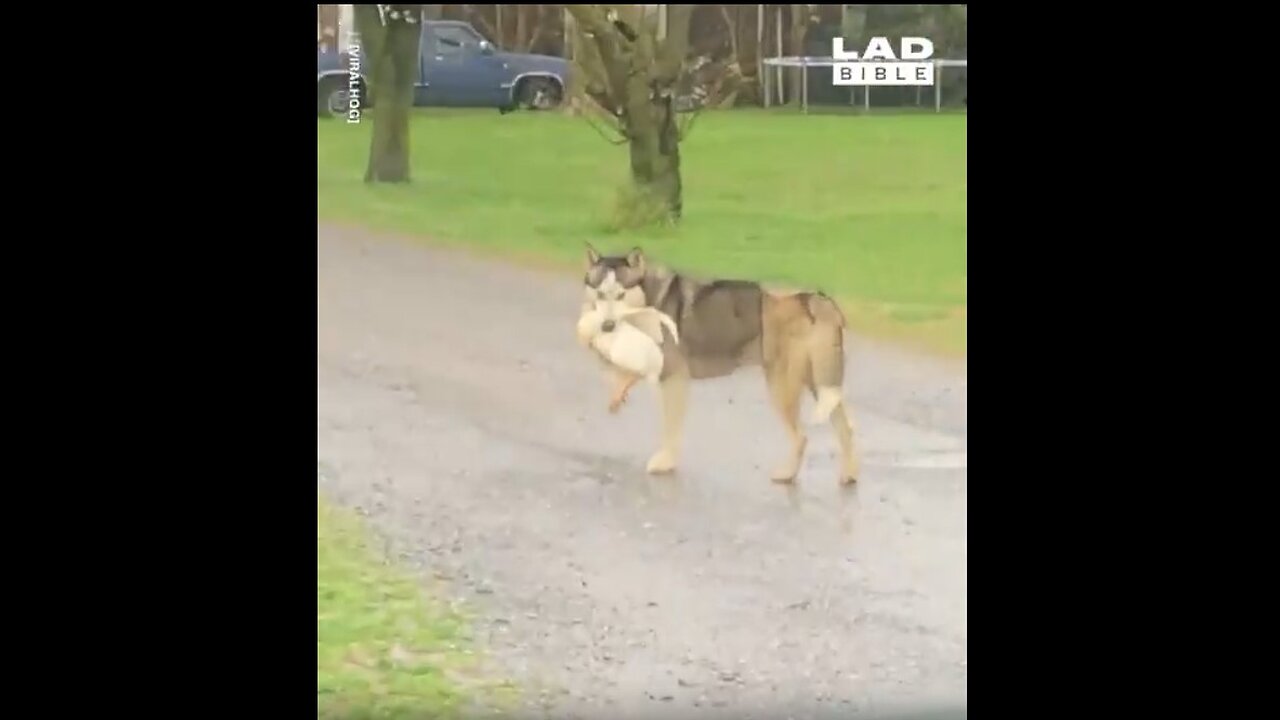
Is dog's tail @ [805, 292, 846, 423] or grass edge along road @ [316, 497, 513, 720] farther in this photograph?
dog's tail @ [805, 292, 846, 423]

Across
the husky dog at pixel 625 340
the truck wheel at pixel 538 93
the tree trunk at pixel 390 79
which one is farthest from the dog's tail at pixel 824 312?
the tree trunk at pixel 390 79

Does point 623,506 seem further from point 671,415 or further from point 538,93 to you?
point 538,93

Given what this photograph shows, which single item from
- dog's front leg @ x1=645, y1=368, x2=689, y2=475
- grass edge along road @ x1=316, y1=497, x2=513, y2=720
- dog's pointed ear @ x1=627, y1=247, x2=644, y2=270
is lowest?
grass edge along road @ x1=316, y1=497, x2=513, y2=720

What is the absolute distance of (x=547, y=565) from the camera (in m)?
2.97

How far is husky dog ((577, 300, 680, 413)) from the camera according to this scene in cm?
305

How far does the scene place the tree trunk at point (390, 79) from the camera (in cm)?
307

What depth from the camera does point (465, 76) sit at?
3.10m

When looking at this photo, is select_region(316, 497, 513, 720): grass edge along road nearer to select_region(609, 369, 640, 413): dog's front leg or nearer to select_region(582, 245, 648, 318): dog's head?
select_region(609, 369, 640, 413): dog's front leg

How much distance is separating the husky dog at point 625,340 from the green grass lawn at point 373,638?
0.51 metres

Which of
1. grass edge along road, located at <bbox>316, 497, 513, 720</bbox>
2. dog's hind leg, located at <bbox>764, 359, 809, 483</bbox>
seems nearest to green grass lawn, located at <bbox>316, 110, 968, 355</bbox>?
dog's hind leg, located at <bbox>764, 359, 809, 483</bbox>

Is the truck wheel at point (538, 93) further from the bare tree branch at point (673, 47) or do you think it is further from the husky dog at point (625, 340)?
the husky dog at point (625, 340)

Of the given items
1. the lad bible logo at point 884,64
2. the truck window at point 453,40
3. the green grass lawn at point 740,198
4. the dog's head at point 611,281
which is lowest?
the dog's head at point 611,281

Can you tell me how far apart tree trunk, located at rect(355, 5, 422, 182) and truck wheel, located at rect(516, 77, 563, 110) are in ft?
0.68

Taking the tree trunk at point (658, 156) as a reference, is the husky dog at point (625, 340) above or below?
below
